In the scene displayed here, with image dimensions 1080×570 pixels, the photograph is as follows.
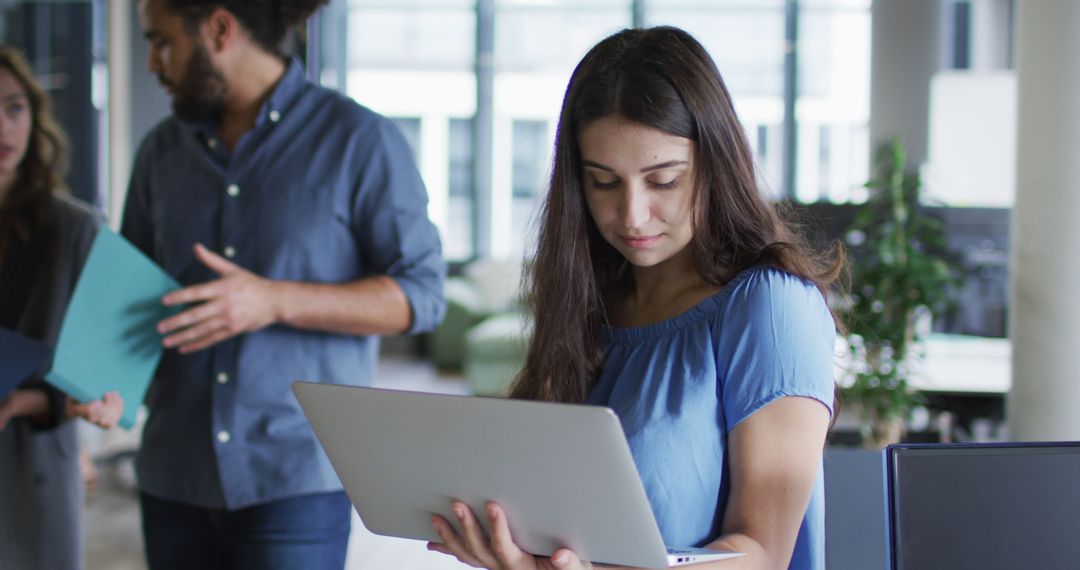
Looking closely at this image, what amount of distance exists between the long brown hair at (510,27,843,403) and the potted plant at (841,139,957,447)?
10.5ft

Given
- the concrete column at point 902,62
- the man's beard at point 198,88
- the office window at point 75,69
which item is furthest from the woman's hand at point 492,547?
the concrete column at point 902,62

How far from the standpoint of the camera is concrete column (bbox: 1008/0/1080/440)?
3.27 m

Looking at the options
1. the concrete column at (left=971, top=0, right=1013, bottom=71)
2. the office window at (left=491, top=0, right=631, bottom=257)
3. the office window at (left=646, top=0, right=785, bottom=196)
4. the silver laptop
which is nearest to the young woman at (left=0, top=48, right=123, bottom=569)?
the silver laptop

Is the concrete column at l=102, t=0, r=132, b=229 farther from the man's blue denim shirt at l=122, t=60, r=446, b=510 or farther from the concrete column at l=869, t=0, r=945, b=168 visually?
the concrete column at l=869, t=0, r=945, b=168

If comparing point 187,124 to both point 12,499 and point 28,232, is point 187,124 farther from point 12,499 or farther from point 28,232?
point 12,499

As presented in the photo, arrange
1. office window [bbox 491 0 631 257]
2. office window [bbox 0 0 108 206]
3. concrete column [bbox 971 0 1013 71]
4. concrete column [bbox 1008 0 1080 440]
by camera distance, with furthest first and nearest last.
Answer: office window [bbox 491 0 631 257]
concrete column [bbox 971 0 1013 71]
office window [bbox 0 0 108 206]
concrete column [bbox 1008 0 1080 440]

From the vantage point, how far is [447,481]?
1.15 meters

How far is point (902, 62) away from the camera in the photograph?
6770 millimetres

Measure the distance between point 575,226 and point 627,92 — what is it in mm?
243

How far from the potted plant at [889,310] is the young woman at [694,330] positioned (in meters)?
3.24

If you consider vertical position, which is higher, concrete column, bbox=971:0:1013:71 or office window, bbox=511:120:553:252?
concrete column, bbox=971:0:1013:71

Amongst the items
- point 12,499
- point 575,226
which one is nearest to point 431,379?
point 12,499

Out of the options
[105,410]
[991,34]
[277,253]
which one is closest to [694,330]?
[277,253]

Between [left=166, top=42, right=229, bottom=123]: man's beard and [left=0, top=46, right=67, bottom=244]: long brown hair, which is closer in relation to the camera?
[left=166, top=42, right=229, bottom=123]: man's beard
